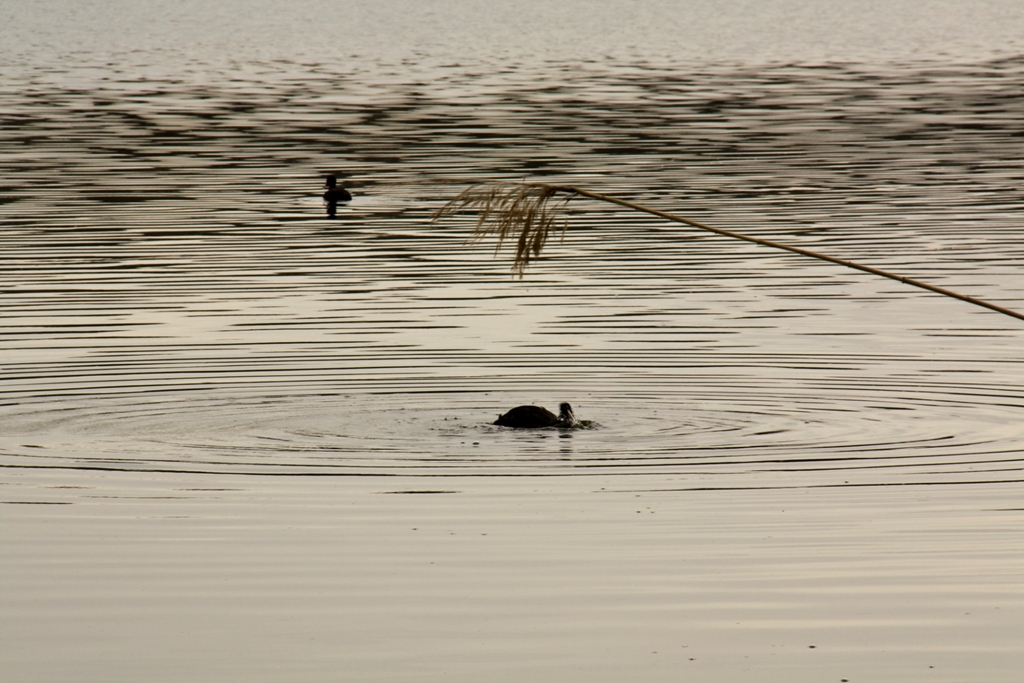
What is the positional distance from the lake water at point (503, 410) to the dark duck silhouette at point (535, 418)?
0.53ft

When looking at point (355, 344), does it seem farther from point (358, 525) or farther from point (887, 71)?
point (887, 71)

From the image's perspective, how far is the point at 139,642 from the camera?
9727 mm

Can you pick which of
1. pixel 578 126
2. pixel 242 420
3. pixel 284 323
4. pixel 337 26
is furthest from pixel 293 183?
pixel 337 26

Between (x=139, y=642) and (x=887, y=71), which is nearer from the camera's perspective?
(x=139, y=642)

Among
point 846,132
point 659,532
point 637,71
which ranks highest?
point 637,71

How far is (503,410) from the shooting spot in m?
16.4

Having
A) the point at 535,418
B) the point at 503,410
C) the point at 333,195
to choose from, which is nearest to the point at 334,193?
the point at 333,195

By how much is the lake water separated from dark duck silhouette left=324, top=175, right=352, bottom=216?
37cm

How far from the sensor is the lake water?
9.91 m

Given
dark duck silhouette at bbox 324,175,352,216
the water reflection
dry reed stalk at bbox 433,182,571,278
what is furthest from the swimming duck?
dry reed stalk at bbox 433,182,571,278

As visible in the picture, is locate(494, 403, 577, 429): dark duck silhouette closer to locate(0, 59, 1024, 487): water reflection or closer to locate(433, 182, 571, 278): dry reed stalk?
locate(0, 59, 1024, 487): water reflection

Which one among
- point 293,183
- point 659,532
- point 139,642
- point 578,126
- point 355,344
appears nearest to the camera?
point 139,642

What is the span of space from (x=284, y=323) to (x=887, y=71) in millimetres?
47190

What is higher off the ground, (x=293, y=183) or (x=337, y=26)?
(x=337, y=26)
